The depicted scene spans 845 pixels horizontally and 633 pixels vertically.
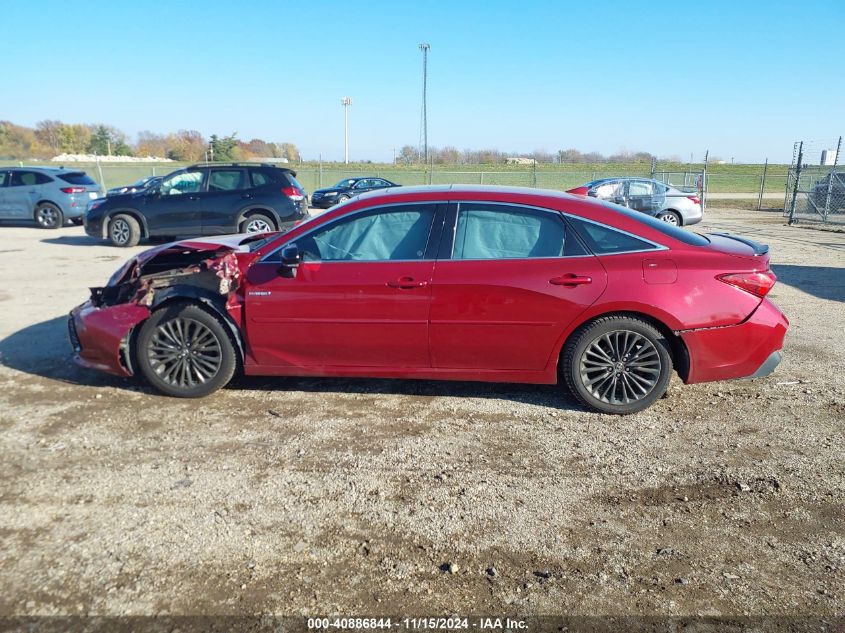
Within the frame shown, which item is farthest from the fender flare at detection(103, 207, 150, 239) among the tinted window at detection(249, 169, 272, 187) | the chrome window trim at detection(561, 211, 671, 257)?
the chrome window trim at detection(561, 211, 671, 257)

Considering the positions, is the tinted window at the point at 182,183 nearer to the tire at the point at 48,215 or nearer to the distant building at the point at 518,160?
the tire at the point at 48,215

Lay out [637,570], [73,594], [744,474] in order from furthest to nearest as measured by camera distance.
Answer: [744,474], [637,570], [73,594]

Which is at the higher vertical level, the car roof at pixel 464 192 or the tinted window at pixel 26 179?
the car roof at pixel 464 192

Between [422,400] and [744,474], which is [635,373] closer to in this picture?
[744,474]

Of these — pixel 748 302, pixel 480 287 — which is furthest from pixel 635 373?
pixel 480 287

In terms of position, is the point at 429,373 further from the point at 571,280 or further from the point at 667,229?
the point at 667,229

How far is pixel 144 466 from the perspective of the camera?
3898mm

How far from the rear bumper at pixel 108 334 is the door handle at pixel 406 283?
6.22ft

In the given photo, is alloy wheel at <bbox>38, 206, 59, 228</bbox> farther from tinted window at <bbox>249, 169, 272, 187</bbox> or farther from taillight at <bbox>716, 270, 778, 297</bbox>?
taillight at <bbox>716, 270, 778, 297</bbox>

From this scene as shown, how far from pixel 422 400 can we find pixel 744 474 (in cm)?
221

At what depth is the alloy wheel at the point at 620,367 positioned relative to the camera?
4.54 meters

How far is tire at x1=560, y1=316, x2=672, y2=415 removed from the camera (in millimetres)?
4520

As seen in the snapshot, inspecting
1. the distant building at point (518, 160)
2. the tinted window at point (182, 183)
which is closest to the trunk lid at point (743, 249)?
the tinted window at point (182, 183)

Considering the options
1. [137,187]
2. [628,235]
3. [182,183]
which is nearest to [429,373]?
[628,235]
